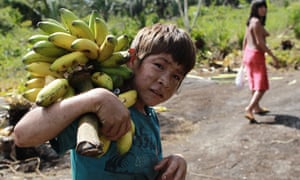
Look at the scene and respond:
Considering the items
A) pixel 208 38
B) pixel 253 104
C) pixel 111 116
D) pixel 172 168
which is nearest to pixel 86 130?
pixel 111 116

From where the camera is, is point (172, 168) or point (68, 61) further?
point (172, 168)

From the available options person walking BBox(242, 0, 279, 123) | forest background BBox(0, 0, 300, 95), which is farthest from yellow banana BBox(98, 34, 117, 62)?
forest background BBox(0, 0, 300, 95)

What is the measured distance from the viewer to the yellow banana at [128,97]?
1431 millimetres

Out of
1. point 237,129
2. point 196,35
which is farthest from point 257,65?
point 196,35

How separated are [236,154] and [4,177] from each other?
2.30 meters

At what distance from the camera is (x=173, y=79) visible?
5.41 ft

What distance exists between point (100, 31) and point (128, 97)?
221mm

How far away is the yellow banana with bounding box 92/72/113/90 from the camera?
4.35ft

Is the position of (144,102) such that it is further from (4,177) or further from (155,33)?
(4,177)

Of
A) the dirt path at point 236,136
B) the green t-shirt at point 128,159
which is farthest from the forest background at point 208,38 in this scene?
the green t-shirt at point 128,159

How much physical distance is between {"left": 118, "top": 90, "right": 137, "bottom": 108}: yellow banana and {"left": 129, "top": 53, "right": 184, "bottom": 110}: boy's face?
3.3 inches

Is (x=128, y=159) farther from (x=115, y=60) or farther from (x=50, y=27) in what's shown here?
(x=50, y=27)

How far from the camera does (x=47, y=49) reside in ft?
4.53

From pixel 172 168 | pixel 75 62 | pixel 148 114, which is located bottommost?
pixel 172 168
